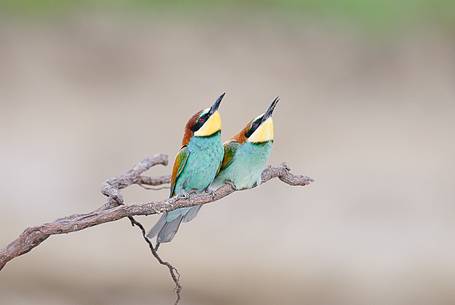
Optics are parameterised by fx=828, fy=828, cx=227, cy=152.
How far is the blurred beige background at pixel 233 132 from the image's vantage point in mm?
2539

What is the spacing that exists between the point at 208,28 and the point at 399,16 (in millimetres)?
622

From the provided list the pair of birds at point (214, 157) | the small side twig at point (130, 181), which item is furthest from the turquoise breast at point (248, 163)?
the small side twig at point (130, 181)

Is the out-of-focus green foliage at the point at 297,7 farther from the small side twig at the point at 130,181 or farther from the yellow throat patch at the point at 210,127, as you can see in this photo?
the yellow throat patch at the point at 210,127

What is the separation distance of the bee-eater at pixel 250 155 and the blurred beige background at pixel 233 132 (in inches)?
58.1

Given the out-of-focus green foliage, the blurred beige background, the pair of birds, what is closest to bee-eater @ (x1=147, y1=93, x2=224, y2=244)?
the pair of birds

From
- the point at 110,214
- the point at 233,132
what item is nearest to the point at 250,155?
the point at 110,214

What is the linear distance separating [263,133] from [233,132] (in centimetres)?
154

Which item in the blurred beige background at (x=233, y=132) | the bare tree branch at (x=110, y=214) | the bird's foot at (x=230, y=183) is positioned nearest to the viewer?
the bare tree branch at (x=110, y=214)

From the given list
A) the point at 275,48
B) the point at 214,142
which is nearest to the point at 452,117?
the point at 275,48

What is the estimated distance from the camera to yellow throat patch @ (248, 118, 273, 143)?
1048mm

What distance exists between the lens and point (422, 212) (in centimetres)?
257

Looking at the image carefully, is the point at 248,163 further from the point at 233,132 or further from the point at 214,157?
the point at 233,132

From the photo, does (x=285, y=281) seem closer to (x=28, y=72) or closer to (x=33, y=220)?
(x=33, y=220)

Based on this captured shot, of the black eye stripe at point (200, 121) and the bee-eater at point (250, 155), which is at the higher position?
the black eye stripe at point (200, 121)
